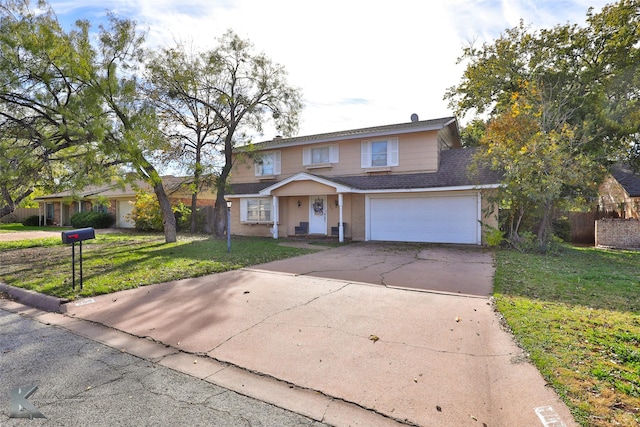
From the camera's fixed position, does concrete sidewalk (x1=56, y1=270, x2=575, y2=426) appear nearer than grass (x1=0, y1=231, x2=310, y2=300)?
Yes

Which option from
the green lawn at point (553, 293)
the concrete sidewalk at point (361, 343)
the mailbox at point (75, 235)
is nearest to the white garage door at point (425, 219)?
the green lawn at point (553, 293)

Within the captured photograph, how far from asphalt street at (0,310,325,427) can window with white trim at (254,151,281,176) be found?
1503 centimetres

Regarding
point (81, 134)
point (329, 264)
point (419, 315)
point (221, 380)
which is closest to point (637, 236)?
point (329, 264)

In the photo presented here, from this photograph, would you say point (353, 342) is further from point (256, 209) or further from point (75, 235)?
point (256, 209)

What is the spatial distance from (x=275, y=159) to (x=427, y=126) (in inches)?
324

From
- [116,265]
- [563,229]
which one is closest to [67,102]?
[116,265]

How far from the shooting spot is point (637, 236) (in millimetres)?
14312

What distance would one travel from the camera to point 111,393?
122 inches

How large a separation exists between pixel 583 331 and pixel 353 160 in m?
13.1

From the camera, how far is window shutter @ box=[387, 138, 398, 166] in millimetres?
15477

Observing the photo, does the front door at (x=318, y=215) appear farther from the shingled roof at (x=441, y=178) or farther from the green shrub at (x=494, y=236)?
the green shrub at (x=494, y=236)

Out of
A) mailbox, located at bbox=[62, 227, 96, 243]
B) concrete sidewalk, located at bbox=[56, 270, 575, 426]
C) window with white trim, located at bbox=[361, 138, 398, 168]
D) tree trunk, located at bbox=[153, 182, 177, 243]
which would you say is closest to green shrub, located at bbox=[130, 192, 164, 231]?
tree trunk, located at bbox=[153, 182, 177, 243]

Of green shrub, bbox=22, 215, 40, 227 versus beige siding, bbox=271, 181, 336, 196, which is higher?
beige siding, bbox=271, 181, 336, 196

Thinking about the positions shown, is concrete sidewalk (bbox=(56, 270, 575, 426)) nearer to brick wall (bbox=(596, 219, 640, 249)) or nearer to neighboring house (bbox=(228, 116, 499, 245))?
neighboring house (bbox=(228, 116, 499, 245))
